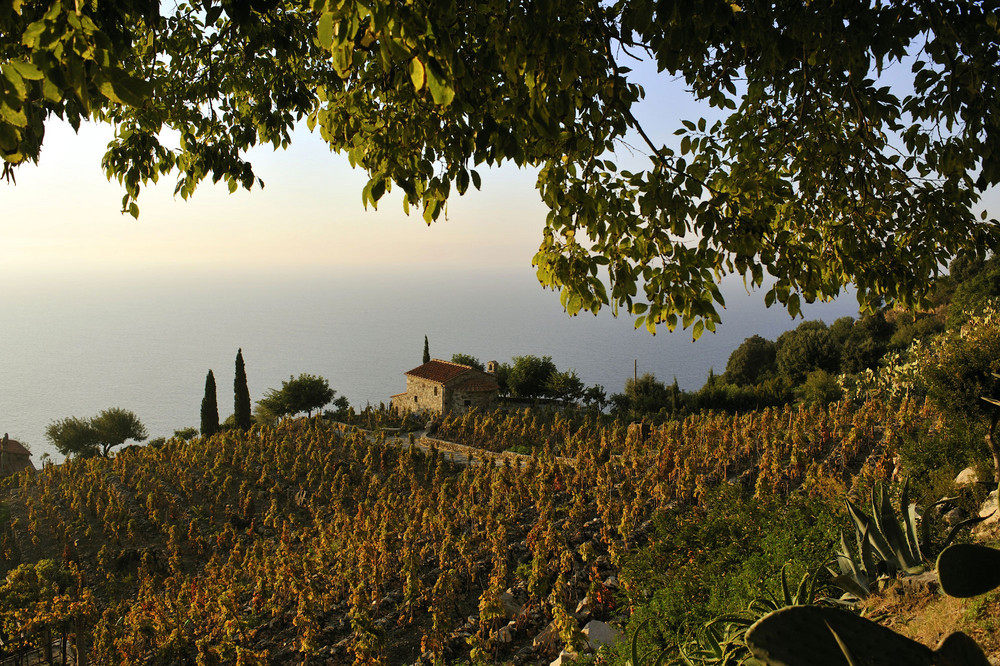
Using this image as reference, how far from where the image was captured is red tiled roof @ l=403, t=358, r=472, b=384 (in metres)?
27.0

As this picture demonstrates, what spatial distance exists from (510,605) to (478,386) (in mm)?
18618

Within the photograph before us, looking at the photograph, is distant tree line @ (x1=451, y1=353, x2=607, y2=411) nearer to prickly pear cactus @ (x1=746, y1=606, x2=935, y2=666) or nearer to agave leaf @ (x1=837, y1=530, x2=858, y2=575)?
agave leaf @ (x1=837, y1=530, x2=858, y2=575)

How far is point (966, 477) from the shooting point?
8.37 m

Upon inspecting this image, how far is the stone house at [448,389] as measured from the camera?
27.0 m

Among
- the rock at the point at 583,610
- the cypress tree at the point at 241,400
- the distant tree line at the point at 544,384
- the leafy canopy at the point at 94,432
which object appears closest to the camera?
the rock at the point at 583,610

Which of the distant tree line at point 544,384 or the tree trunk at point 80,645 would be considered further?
the distant tree line at point 544,384

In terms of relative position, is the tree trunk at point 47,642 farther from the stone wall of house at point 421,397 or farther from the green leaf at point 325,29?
the stone wall of house at point 421,397

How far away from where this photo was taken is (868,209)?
423cm

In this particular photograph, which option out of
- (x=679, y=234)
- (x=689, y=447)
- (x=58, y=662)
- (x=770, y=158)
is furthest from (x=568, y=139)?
(x=689, y=447)

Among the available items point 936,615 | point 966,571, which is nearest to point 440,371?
point 936,615

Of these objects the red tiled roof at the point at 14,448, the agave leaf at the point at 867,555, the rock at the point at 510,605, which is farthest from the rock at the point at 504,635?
the red tiled roof at the point at 14,448

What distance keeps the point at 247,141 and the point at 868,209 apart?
4559 mm

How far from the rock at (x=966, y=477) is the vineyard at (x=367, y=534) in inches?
57.8

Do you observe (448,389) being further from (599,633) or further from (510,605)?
(599,633)
